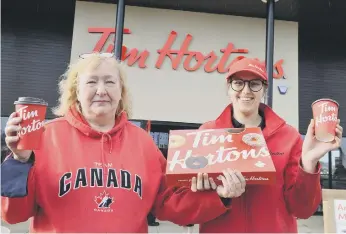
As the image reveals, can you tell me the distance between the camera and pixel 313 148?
67.7 inches

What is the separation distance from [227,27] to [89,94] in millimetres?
7184

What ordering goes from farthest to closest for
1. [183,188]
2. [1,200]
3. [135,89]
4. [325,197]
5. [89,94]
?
[135,89]
[325,197]
[183,188]
[89,94]
[1,200]

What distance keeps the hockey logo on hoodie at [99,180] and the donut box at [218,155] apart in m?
0.17

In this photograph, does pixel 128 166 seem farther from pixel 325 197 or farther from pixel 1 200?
pixel 325 197

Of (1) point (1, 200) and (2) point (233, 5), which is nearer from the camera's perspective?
(1) point (1, 200)

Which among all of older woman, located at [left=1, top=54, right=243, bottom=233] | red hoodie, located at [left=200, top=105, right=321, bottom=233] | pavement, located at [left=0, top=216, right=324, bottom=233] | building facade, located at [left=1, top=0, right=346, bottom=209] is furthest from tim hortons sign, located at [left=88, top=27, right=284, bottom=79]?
red hoodie, located at [left=200, top=105, right=321, bottom=233]

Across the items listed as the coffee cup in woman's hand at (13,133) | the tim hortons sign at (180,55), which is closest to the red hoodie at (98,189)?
the coffee cup in woman's hand at (13,133)

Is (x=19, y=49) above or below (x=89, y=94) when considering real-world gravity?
above

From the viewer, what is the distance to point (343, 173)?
8.84 m

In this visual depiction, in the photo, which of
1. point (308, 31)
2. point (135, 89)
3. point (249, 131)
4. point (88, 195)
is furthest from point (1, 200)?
point (308, 31)

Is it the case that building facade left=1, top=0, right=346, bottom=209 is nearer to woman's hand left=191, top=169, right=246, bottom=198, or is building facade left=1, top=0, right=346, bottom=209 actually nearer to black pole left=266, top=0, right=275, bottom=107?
black pole left=266, top=0, right=275, bottom=107

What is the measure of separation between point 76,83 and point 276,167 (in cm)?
115

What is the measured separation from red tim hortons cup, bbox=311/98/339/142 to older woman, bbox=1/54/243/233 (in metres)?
0.50

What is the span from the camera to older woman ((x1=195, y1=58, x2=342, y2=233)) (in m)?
1.77
